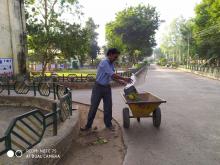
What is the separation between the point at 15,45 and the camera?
699 inches

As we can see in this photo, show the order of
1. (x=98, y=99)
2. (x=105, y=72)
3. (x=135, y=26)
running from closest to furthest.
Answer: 1. (x=105, y=72)
2. (x=98, y=99)
3. (x=135, y=26)

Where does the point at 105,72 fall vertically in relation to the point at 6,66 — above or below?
above

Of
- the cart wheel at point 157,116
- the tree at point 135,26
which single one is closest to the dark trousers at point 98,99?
the cart wheel at point 157,116

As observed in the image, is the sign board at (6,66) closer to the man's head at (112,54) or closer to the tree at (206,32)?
the man's head at (112,54)

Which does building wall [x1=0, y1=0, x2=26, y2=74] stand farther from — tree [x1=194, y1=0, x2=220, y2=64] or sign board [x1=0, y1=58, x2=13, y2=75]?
tree [x1=194, y1=0, x2=220, y2=64]

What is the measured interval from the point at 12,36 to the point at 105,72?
12953mm

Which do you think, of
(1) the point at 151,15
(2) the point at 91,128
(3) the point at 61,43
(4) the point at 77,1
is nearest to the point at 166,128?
(2) the point at 91,128

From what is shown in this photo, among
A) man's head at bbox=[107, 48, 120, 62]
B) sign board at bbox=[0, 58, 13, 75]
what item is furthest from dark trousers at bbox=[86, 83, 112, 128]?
sign board at bbox=[0, 58, 13, 75]

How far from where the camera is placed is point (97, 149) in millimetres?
5418

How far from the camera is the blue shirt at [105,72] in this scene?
20.7 feet

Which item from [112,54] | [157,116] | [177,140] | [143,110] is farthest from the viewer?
[157,116]

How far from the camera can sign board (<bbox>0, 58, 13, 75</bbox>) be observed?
1628 cm

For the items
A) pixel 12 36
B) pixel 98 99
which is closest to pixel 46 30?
pixel 12 36

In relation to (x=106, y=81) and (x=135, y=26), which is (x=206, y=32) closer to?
(x=135, y=26)
